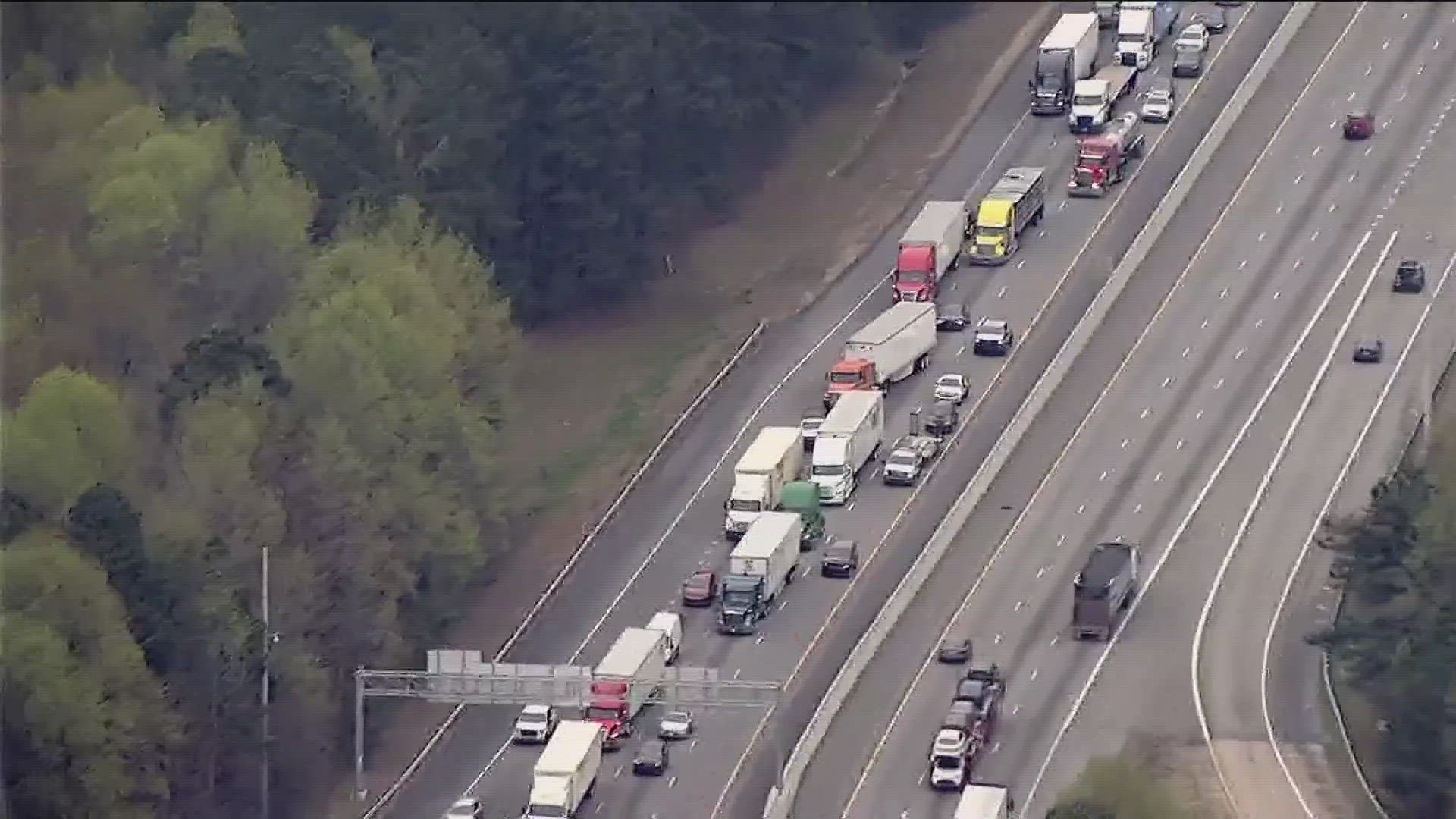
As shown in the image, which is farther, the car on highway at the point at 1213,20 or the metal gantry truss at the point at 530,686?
the car on highway at the point at 1213,20

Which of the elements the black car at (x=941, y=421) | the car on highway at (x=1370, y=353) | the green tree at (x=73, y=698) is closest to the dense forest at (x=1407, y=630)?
the car on highway at (x=1370, y=353)

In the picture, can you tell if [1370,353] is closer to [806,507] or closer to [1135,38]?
[806,507]

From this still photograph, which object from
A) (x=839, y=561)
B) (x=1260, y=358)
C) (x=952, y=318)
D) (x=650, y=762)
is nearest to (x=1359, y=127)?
(x=1260, y=358)

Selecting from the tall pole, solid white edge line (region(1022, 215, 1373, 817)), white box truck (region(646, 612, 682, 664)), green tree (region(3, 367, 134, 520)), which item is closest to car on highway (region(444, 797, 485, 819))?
the tall pole

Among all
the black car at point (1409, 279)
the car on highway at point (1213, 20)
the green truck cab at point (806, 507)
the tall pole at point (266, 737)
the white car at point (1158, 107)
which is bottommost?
the tall pole at point (266, 737)

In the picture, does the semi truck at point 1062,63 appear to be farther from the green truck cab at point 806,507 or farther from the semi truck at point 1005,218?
the green truck cab at point 806,507

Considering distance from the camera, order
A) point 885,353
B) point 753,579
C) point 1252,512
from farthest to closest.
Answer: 1. point 885,353
2. point 1252,512
3. point 753,579

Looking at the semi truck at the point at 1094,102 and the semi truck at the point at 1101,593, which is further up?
the semi truck at the point at 1094,102
